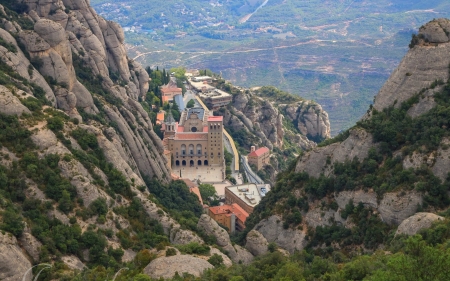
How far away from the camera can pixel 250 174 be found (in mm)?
124812

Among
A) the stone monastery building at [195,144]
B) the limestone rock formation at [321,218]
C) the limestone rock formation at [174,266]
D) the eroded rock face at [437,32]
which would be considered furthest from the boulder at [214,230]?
the stone monastery building at [195,144]

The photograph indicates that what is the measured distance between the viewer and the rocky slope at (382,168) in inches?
2378

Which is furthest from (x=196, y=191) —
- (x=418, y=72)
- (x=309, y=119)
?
(x=309, y=119)

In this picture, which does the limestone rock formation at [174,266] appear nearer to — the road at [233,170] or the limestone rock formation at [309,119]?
the road at [233,170]

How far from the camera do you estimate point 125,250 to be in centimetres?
6228

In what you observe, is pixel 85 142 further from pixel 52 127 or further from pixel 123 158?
pixel 123 158

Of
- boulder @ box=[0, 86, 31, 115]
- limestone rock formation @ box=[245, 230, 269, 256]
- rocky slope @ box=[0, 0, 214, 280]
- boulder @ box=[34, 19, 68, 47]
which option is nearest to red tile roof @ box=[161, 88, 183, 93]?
rocky slope @ box=[0, 0, 214, 280]

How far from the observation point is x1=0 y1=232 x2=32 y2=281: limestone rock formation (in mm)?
49844

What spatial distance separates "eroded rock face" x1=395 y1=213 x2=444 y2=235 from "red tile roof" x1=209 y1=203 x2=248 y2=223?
3564 centimetres

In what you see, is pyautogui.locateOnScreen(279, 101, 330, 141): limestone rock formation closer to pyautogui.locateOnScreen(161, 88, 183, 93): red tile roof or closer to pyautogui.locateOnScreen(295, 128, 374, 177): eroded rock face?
pyautogui.locateOnScreen(161, 88, 183, 93): red tile roof

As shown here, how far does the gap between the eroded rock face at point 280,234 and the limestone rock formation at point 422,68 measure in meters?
11.7

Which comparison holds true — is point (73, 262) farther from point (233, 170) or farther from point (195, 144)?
point (233, 170)

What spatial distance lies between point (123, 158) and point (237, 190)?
88.9 feet

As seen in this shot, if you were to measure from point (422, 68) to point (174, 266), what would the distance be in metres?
25.1
